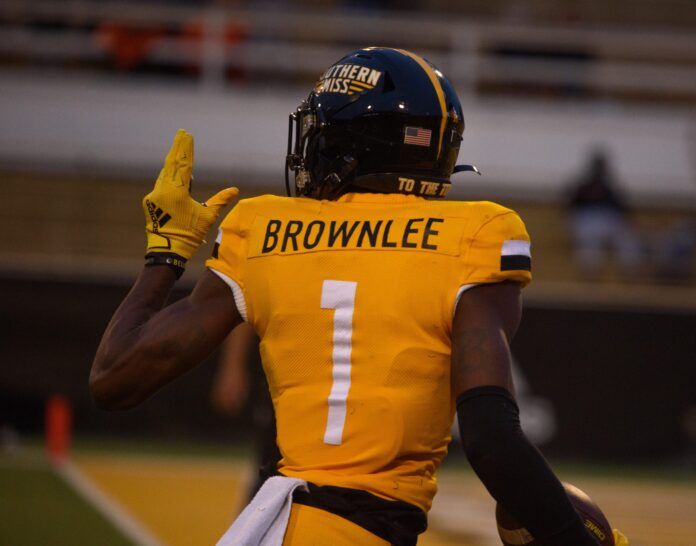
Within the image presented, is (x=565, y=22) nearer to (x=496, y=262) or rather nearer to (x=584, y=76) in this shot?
(x=584, y=76)

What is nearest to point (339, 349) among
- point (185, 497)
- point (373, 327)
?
point (373, 327)

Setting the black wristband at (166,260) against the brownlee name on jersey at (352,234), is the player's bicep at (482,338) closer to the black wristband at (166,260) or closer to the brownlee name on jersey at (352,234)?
the brownlee name on jersey at (352,234)

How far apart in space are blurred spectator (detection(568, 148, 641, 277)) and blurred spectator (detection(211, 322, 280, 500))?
4.02 metres

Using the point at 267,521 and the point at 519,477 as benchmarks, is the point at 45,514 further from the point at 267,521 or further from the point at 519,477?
the point at 519,477

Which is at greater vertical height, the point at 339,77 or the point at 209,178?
the point at 339,77

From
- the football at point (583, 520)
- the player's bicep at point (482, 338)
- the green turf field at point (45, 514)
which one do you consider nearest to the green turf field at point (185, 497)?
the green turf field at point (45, 514)

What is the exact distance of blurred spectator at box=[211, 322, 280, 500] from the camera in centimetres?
284

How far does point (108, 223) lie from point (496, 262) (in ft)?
38.5

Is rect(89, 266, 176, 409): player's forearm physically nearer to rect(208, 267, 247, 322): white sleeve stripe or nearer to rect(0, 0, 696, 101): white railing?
rect(208, 267, 247, 322): white sleeve stripe

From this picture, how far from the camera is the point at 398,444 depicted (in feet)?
8.05

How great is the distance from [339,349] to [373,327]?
8cm

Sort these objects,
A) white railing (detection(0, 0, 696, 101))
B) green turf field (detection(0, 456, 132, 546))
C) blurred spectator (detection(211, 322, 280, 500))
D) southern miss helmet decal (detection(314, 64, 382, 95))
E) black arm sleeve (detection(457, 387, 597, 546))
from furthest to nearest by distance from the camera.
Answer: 1. white railing (detection(0, 0, 696, 101))
2. green turf field (detection(0, 456, 132, 546))
3. blurred spectator (detection(211, 322, 280, 500))
4. southern miss helmet decal (detection(314, 64, 382, 95))
5. black arm sleeve (detection(457, 387, 597, 546))

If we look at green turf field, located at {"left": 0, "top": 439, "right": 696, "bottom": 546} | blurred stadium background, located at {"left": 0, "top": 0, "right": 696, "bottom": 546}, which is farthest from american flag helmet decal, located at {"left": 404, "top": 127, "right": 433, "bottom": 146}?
blurred stadium background, located at {"left": 0, "top": 0, "right": 696, "bottom": 546}

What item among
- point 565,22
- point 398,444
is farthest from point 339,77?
point 565,22
